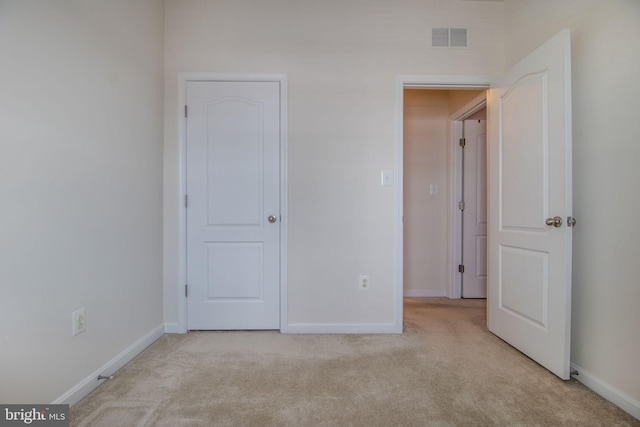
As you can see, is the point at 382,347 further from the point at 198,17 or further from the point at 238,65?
the point at 198,17

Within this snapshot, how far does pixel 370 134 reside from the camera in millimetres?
2283

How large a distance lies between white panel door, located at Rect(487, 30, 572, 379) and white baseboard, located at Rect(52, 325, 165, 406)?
2.60m

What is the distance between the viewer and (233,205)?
2285 mm

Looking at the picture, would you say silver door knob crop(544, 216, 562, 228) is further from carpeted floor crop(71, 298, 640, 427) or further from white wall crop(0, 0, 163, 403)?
white wall crop(0, 0, 163, 403)

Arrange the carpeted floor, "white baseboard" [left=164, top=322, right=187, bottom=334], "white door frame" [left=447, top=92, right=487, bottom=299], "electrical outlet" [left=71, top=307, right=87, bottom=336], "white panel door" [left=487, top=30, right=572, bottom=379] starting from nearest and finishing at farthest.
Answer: the carpeted floor < "electrical outlet" [left=71, top=307, right=87, bottom=336] < "white panel door" [left=487, top=30, right=572, bottom=379] < "white baseboard" [left=164, top=322, right=187, bottom=334] < "white door frame" [left=447, top=92, right=487, bottom=299]

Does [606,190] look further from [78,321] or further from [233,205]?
[78,321]

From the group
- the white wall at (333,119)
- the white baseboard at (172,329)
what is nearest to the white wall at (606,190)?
the white wall at (333,119)

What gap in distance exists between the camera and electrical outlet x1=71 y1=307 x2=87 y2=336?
1408 mm

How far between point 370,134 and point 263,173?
92 centimetres

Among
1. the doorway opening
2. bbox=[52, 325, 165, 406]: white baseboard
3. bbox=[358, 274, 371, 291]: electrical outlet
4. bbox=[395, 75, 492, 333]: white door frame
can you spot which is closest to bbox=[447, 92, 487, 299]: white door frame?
the doorway opening

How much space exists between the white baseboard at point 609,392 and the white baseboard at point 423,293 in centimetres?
161

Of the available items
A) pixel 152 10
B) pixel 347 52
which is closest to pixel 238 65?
pixel 152 10

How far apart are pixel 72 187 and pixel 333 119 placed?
1720 millimetres

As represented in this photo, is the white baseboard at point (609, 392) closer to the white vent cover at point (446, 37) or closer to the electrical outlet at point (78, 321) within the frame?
the white vent cover at point (446, 37)
